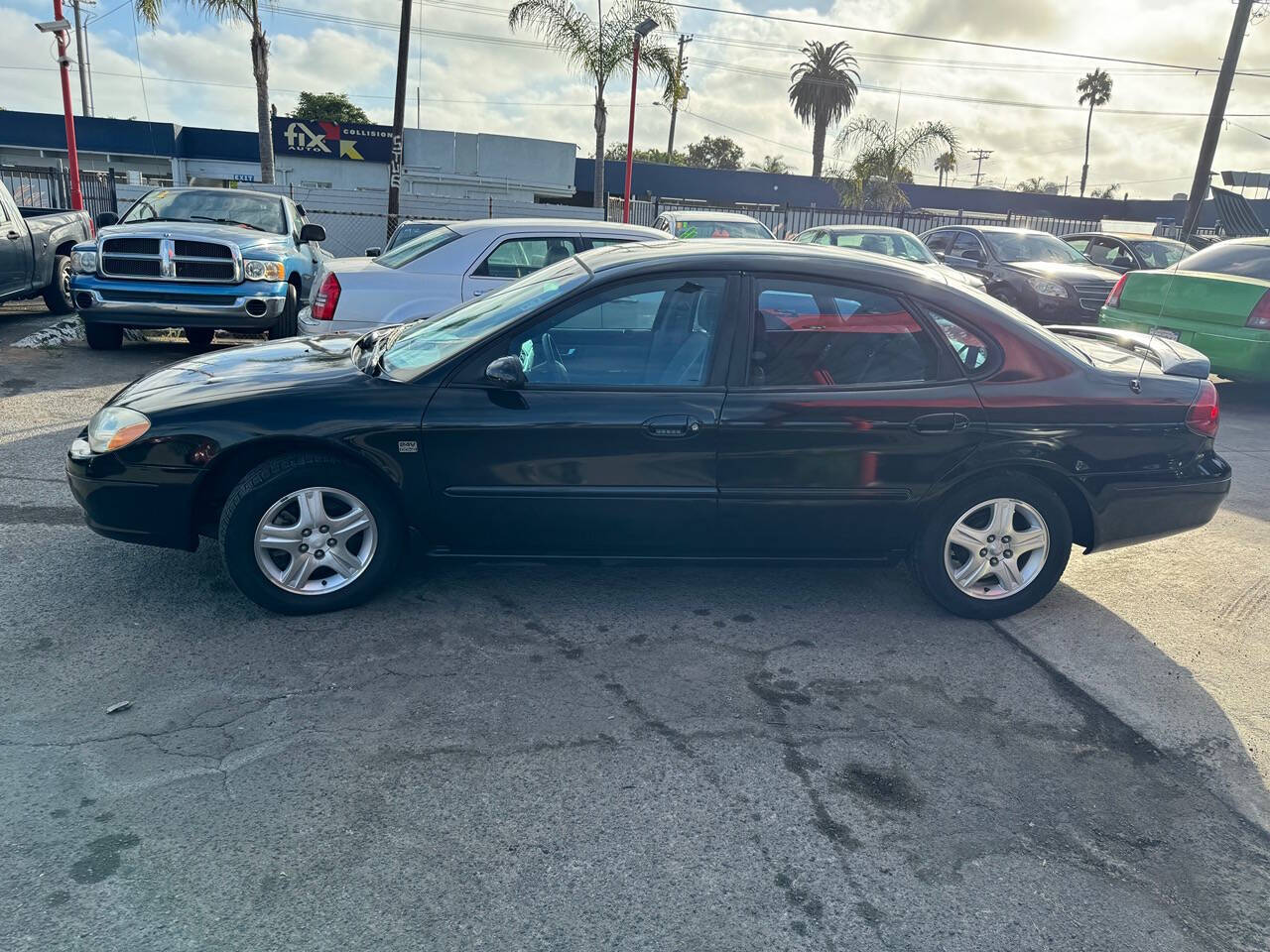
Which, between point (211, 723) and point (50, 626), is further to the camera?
point (50, 626)

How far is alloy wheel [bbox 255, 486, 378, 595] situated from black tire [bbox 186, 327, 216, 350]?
7.18 m

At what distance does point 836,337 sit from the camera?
4227 mm

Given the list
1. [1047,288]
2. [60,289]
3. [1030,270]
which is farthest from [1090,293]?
[60,289]

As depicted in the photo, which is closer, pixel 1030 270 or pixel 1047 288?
pixel 1047 288

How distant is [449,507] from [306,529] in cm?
59

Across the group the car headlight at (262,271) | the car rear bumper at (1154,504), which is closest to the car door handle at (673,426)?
the car rear bumper at (1154,504)

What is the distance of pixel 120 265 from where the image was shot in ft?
29.5

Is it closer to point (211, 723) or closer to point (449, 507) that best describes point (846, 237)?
point (449, 507)

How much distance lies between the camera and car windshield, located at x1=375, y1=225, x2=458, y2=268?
25.5 feet

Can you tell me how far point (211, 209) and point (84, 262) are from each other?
1.88 m

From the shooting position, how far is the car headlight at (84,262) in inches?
350

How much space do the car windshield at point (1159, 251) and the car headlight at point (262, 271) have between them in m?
13.6

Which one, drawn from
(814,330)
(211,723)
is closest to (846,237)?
(814,330)

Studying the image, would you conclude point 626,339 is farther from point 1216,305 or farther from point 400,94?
point 400,94
